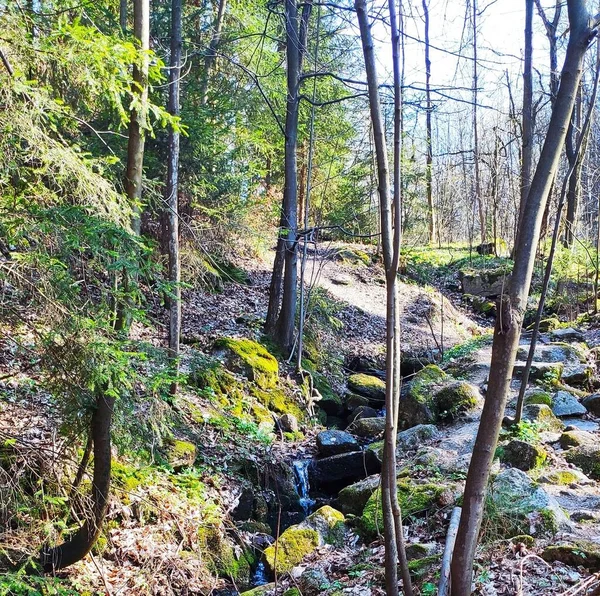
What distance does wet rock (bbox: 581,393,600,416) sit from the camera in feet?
25.3

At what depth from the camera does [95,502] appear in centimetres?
407

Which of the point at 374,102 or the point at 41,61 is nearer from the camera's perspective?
the point at 374,102

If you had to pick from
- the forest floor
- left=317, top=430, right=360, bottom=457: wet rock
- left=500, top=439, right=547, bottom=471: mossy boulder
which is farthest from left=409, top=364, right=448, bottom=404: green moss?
left=500, top=439, right=547, bottom=471: mossy boulder

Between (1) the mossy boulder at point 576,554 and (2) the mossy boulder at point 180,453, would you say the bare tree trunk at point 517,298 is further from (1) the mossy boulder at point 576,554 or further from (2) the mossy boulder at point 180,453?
(2) the mossy boulder at point 180,453

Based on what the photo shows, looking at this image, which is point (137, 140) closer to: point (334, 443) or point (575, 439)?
point (334, 443)

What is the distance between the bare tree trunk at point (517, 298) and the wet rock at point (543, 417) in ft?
15.9

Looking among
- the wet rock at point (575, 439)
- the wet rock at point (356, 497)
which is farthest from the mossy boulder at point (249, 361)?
the wet rock at point (575, 439)

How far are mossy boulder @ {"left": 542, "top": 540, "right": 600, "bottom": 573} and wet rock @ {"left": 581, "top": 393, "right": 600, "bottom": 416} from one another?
15.4 ft

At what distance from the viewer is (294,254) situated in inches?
414

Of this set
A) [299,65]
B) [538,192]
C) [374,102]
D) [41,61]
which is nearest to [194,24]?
[299,65]

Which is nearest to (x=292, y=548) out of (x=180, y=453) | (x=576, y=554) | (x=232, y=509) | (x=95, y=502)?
(x=232, y=509)

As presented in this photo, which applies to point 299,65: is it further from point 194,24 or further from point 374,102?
point 374,102

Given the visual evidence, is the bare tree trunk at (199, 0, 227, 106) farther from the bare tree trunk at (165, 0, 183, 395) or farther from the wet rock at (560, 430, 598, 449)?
the wet rock at (560, 430, 598, 449)

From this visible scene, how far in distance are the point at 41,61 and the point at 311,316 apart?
29.1 feet
